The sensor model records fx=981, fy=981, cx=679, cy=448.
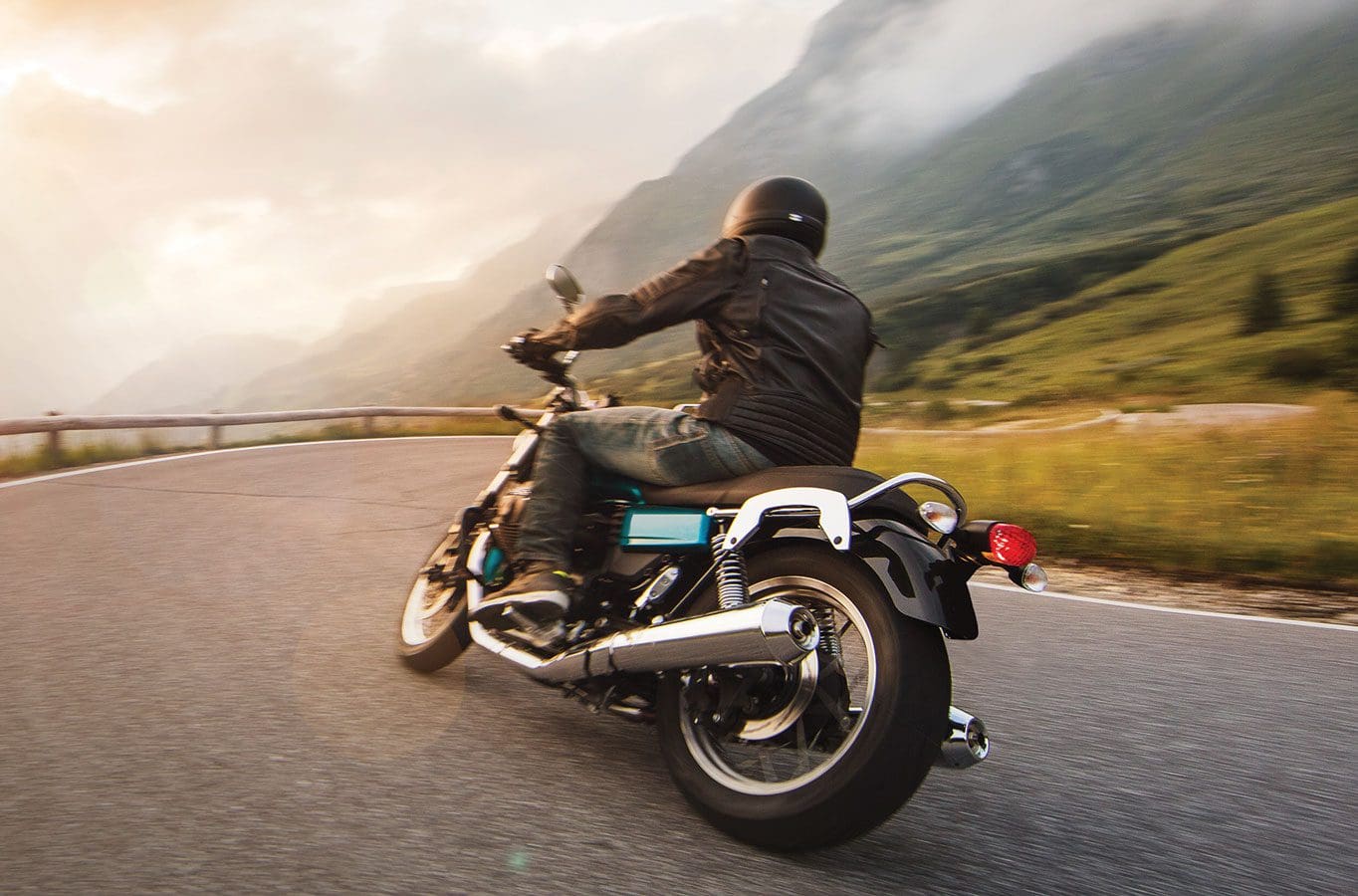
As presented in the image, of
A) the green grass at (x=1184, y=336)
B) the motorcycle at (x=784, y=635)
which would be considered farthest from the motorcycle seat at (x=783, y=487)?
the green grass at (x=1184, y=336)

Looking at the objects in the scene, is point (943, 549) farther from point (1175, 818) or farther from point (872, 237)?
point (872, 237)

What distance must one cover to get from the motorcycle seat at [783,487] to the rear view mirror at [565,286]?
2.77 feet

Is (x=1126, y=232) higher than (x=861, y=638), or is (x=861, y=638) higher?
(x=1126, y=232)

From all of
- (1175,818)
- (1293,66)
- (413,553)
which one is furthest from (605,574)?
(1293,66)

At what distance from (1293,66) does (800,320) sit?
206 m

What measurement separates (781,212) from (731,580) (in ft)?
4.11

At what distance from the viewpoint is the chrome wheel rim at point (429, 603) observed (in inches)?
154

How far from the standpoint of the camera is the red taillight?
239 centimetres

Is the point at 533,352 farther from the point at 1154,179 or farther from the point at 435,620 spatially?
the point at 1154,179

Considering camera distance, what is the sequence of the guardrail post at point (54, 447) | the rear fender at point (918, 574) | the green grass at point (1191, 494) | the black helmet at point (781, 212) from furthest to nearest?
the guardrail post at point (54, 447), the green grass at point (1191, 494), the black helmet at point (781, 212), the rear fender at point (918, 574)

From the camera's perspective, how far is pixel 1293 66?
168m

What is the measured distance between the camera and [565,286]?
3.38 meters

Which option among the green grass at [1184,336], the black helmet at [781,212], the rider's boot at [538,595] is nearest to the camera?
the rider's boot at [538,595]

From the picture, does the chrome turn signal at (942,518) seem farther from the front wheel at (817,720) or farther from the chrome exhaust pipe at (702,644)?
the chrome exhaust pipe at (702,644)
